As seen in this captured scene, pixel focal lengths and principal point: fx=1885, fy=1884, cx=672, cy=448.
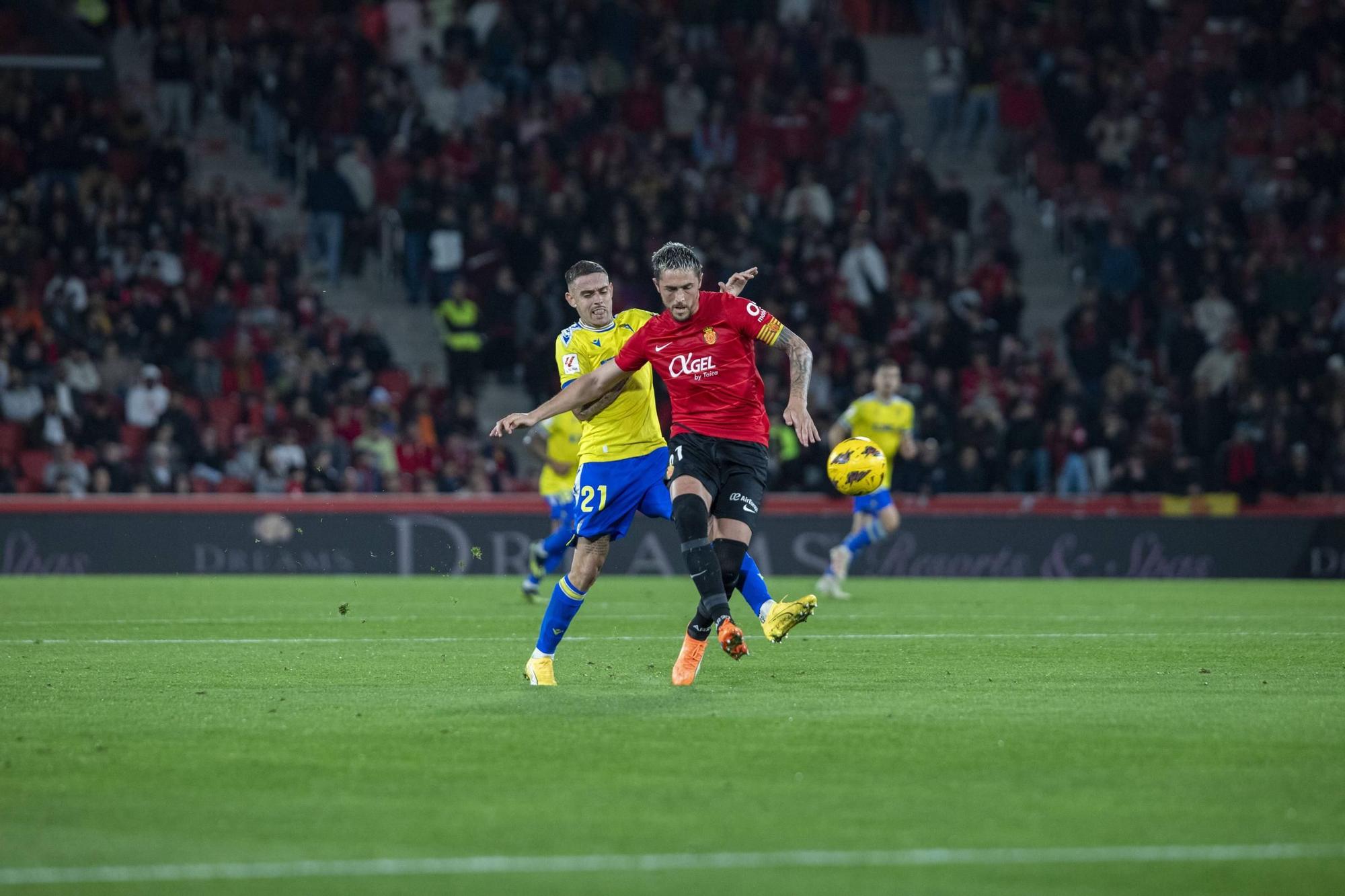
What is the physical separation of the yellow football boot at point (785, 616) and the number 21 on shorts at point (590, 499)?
3.65 feet

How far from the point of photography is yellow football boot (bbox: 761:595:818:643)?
9.63 meters

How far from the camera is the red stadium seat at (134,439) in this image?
78.7 feet

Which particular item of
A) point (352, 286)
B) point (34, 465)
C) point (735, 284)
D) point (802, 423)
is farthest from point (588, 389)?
point (352, 286)

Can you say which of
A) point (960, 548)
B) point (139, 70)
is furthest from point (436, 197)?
point (960, 548)

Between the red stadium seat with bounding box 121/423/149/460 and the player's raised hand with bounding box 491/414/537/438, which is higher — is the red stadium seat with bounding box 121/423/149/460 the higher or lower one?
the lower one

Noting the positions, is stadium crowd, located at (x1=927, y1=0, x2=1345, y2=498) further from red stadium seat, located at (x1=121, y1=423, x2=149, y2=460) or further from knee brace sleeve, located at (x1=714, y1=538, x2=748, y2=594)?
knee brace sleeve, located at (x1=714, y1=538, x2=748, y2=594)

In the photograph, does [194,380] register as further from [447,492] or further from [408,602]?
[408,602]

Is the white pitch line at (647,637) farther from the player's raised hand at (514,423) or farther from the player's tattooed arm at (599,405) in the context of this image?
the player's raised hand at (514,423)

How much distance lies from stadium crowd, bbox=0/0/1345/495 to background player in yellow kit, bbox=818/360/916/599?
4321 mm

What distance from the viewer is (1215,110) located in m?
30.9

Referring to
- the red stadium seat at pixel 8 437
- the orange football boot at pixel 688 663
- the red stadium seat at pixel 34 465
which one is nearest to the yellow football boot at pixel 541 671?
the orange football boot at pixel 688 663

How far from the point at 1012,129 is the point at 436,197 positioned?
32.5ft

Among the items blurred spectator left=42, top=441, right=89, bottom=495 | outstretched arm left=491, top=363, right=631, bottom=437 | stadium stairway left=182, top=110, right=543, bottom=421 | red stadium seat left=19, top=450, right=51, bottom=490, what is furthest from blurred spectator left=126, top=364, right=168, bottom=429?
outstretched arm left=491, top=363, right=631, bottom=437

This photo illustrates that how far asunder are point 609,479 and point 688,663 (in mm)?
1094
